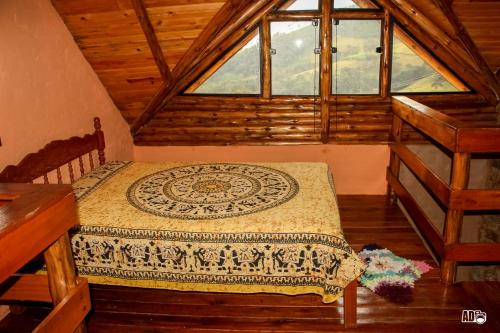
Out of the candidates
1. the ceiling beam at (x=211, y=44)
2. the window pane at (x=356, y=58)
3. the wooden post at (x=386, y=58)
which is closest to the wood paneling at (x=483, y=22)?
the wooden post at (x=386, y=58)

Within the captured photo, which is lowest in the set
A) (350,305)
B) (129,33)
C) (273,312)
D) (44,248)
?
(273,312)

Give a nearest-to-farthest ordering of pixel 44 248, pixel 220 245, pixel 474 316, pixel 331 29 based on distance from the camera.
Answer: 1. pixel 44 248
2. pixel 220 245
3. pixel 474 316
4. pixel 331 29

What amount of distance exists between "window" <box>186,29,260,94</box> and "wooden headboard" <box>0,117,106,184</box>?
5.05 feet

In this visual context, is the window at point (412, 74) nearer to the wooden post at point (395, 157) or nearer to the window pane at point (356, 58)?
the window pane at point (356, 58)

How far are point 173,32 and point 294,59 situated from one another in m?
1.76

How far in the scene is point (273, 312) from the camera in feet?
10.3

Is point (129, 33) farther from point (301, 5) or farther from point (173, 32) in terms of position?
point (301, 5)

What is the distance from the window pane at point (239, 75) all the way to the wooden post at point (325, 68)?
84 centimetres

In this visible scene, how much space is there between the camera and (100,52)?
4.44m

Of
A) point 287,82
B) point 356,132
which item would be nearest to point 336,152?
point 356,132

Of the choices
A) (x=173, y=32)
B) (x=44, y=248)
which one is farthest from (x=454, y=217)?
(x=173, y=32)

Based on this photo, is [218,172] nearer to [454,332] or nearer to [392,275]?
[392,275]

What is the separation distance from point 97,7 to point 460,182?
11.3 feet

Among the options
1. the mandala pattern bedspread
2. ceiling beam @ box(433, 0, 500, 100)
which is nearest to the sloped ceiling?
the mandala pattern bedspread
